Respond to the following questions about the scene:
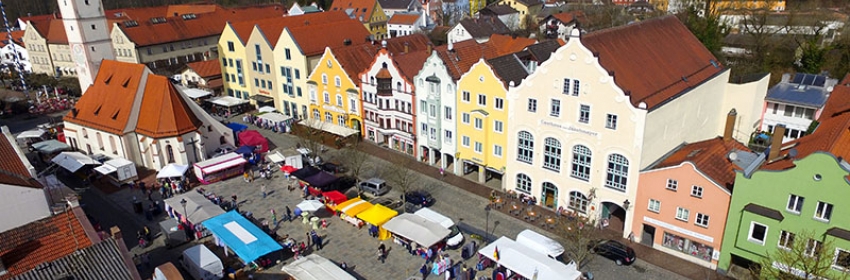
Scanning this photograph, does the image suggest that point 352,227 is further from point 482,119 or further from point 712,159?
point 712,159

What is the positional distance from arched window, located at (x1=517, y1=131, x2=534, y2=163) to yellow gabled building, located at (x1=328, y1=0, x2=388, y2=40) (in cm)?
8005

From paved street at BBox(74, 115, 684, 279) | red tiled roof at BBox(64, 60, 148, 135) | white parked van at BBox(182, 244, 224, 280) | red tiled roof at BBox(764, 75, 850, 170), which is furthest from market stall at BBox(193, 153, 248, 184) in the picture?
red tiled roof at BBox(764, 75, 850, 170)

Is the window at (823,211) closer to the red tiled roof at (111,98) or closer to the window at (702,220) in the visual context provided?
the window at (702,220)

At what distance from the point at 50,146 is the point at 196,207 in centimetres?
2574

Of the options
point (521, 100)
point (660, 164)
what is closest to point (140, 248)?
point (521, 100)

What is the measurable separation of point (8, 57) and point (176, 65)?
4175 centimetres

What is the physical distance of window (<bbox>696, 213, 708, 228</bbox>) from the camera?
1282 inches

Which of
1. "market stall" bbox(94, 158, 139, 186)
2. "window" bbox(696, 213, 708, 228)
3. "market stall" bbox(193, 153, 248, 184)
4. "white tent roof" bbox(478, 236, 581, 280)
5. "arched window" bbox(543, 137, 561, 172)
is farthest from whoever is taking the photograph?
"market stall" bbox(193, 153, 248, 184)

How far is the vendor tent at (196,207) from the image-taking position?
125 feet

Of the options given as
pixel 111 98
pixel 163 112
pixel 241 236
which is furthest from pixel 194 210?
pixel 111 98

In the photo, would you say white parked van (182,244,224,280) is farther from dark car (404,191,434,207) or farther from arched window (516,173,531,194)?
arched window (516,173,531,194)

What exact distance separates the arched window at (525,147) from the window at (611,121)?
6193 millimetres

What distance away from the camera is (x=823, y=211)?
27594 mm

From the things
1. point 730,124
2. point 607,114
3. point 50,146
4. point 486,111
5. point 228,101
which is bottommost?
point 50,146
